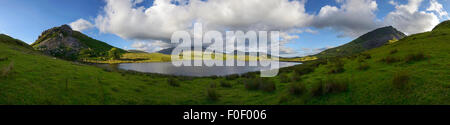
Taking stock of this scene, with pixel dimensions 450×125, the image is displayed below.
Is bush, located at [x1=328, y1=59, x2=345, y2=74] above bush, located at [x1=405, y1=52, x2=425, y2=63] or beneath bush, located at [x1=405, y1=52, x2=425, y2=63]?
beneath

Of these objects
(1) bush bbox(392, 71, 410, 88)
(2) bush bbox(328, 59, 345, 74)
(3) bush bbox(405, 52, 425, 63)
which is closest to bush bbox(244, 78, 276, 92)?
(1) bush bbox(392, 71, 410, 88)

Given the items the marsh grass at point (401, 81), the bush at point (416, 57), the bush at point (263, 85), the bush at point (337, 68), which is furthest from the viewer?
the bush at point (337, 68)

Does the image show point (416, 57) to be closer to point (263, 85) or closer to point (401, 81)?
point (401, 81)

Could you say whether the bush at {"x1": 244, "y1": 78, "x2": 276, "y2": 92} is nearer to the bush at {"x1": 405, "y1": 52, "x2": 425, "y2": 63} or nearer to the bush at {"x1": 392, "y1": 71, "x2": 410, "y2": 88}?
the bush at {"x1": 392, "y1": 71, "x2": 410, "y2": 88}

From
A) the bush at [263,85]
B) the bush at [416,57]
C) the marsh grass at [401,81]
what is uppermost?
the bush at [416,57]

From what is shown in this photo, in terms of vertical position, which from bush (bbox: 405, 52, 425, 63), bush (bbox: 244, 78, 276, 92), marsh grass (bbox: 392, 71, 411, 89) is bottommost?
bush (bbox: 244, 78, 276, 92)

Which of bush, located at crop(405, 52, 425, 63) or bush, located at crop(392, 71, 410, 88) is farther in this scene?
bush, located at crop(405, 52, 425, 63)

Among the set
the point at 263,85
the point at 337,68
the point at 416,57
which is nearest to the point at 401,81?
the point at 263,85

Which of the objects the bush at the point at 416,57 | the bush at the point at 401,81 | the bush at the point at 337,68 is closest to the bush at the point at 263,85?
the bush at the point at 401,81

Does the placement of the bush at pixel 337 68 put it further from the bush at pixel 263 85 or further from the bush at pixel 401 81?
the bush at pixel 401 81
